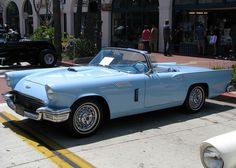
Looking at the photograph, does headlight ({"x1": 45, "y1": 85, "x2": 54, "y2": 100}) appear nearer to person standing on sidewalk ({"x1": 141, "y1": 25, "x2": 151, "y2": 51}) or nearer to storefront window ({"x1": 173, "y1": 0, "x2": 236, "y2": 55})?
storefront window ({"x1": 173, "y1": 0, "x2": 236, "y2": 55})

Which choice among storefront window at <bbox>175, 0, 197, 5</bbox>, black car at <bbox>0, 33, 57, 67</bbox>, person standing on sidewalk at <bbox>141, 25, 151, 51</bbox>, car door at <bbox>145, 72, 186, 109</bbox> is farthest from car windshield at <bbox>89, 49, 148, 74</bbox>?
storefront window at <bbox>175, 0, 197, 5</bbox>

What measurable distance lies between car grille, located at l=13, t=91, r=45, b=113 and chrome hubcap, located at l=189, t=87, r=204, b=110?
3058mm

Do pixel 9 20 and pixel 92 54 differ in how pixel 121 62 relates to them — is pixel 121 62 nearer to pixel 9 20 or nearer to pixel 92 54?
pixel 92 54

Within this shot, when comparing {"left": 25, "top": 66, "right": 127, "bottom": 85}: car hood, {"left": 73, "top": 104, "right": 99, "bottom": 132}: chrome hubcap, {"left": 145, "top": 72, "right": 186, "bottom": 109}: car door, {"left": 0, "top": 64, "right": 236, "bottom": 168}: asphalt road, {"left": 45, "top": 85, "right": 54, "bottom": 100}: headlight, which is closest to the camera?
{"left": 0, "top": 64, "right": 236, "bottom": 168}: asphalt road

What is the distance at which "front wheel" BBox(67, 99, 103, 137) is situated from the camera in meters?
A: 5.89

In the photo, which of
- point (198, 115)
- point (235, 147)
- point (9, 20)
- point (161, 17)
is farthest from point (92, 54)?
point (9, 20)

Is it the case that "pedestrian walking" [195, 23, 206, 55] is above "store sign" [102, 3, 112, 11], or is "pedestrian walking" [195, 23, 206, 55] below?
below

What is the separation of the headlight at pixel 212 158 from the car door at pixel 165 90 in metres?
3.49

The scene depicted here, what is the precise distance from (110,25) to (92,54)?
364 inches

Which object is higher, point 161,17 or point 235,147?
point 161,17

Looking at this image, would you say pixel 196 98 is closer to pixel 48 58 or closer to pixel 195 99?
pixel 195 99

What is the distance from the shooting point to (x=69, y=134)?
6062mm

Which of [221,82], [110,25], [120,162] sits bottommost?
[120,162]

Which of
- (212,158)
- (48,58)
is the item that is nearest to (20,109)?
(212,158)
